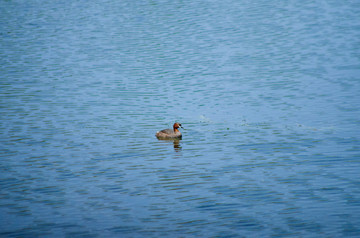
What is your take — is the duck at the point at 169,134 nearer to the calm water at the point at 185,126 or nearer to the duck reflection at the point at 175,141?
the duck reflection at the point at 175,141

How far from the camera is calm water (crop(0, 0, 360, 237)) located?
15070 mm

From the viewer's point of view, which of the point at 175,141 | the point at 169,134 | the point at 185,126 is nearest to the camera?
the point at 169,134

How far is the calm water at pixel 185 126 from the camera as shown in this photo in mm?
15070

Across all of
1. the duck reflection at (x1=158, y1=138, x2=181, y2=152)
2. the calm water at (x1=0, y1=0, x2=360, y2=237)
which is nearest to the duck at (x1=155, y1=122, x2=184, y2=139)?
the duck reflection at (x1=158, y1=138, x2=181, y2=152)

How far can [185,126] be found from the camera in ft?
76.9

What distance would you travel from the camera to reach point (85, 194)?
55.1ft

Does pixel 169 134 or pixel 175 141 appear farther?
pixel 175 141

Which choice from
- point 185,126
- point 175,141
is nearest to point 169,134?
point 175,141

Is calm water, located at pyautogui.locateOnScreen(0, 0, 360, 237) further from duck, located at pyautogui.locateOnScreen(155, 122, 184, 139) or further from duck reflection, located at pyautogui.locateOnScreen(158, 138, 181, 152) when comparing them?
duck, located at pyautogui.locateOnScreen(155, 122, 184, 139)

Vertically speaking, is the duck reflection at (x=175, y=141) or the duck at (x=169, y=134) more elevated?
the duck at (x=169, y=134)

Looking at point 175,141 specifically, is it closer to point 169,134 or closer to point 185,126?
point 169,134

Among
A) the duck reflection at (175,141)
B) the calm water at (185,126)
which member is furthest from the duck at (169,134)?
the calm water at (185,126)

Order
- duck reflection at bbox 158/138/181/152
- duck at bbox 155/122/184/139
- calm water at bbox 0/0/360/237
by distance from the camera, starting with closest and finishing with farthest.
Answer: calm water at bbox 0/0/360/237 < duck reflection at bbox 158/138/181/152 < duck at bbox 155/122/184/139

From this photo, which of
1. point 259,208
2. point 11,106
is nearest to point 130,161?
point 259,208
